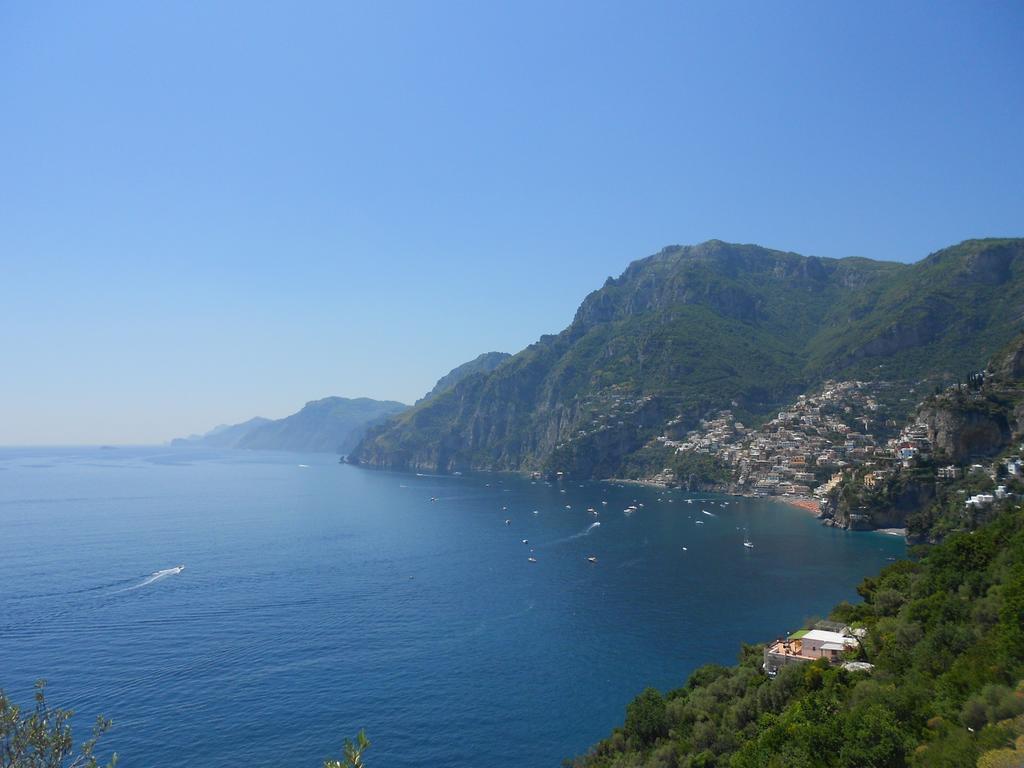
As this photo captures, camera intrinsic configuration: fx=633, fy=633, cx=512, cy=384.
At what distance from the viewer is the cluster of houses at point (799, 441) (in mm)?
109812

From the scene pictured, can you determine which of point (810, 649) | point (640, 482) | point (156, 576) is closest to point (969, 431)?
point (810, 649)

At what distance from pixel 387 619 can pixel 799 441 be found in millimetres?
98267

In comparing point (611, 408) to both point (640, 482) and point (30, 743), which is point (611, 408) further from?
point (30, 743)

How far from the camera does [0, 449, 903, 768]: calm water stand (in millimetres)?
30469

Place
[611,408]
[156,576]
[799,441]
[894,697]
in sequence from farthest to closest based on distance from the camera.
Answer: [611,408] → [799,441] → [156,576] → [894,697]

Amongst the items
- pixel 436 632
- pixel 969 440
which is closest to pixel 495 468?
pixel 969 440

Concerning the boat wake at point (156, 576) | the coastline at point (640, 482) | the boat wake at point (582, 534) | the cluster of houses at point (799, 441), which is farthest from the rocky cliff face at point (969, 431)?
the boat wake at point (156, 576)

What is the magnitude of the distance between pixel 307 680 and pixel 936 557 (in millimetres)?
33669

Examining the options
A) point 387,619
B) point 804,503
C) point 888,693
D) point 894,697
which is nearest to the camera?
point 894,697

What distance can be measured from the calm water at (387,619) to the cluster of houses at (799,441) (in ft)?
65.5

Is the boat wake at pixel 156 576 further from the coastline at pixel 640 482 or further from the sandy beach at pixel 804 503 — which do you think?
the coastline at pixel 640 482

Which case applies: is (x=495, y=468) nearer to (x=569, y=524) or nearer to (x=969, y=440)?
(x=569, y=524)

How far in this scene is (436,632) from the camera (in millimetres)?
43844

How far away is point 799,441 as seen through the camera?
120688 millimetres
